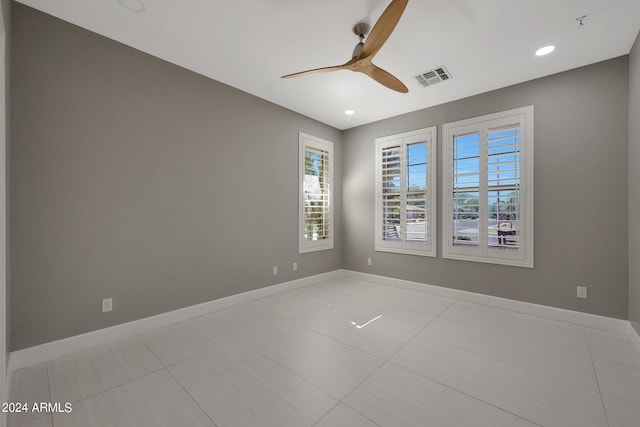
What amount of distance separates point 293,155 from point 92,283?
288 cm

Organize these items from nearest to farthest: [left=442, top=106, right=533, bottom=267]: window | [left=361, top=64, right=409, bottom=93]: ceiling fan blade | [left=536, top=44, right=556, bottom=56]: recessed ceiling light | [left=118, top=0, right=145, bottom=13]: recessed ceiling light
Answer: [left=118, top=0, right=145, bottom=13]: recessed ceiling light
[left=361, top=64, right=409, bottom=93]: ceiling fan blade
[left=536, top=44, right=556, bottom=56]: recessed ceiling light
[left=442, top=106, right=533, bottom=267]: window

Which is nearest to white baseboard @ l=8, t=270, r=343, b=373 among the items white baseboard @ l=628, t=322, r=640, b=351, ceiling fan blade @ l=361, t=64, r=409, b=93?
ceiling fan blade @ l=361, t=64, r=409, b=93

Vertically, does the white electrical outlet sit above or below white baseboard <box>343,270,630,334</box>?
above

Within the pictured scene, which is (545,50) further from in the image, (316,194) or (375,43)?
(316,194)

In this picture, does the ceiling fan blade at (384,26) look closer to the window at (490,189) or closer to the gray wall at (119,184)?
the gray wall at (119,184)

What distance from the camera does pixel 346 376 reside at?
200 centimetres

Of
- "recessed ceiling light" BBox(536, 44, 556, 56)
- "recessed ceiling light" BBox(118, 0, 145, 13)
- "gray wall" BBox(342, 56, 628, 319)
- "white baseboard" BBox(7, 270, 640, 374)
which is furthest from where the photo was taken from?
"gray wall" BBox(342, 56, 628, 319)

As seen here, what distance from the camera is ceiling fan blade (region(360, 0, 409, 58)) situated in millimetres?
1692

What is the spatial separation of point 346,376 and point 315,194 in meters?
3.03

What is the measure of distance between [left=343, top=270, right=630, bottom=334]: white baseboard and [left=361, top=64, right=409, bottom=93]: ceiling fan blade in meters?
2.81

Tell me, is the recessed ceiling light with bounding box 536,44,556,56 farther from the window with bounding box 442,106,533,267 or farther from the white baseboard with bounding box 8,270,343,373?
the white baseboard with bounding box 8,270,343,373

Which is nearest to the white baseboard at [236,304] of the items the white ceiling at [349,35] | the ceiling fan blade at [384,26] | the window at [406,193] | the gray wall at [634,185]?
the gray wall at [634,185]

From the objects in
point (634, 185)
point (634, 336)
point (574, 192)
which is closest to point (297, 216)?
point (574, 192)

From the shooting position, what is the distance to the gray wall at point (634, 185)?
243cm
